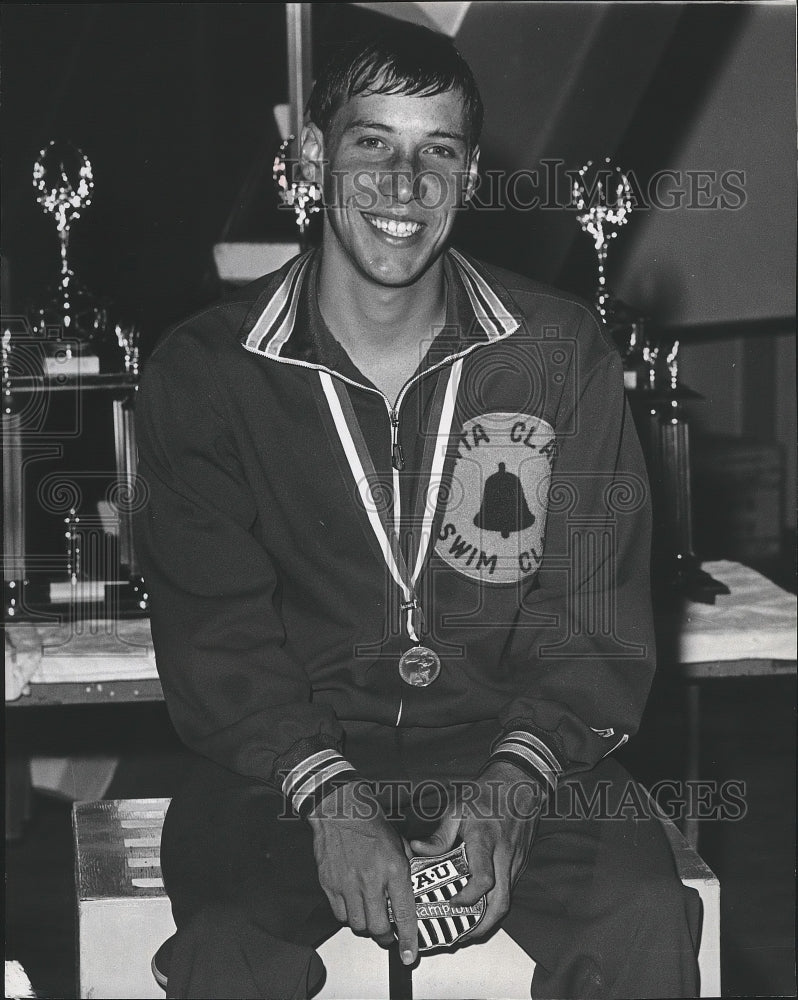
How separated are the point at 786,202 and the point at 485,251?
96 cm

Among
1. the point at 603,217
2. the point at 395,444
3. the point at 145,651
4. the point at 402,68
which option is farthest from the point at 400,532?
the point at 603,217

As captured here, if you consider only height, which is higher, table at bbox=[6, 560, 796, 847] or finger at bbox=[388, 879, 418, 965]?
table at bbox=[6, 560, 796, 847]

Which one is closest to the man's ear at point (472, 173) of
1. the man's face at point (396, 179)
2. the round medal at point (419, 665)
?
the man's face at point (396, 179)

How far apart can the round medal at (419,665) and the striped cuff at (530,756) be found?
145 mm

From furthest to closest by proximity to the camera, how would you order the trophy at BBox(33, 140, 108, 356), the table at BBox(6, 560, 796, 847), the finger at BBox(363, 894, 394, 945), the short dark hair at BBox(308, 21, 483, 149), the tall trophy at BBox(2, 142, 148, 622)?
the trophy at BBox(33, 140, 108, 356) < the tall trophy at BBox(2, 142, 148, 622) < the table at BBox(6, 560, 796, 847) < the short dark hair at BBox(308, 21, 483, 149) < the finger at BBox(363, 894, 394, 945)

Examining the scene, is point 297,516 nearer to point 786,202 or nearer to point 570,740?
point 570,740

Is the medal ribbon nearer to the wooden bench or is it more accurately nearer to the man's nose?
the man's nose

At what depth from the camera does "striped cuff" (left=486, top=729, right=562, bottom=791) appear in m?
1.53

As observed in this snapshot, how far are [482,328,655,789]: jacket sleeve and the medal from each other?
0.43 feet

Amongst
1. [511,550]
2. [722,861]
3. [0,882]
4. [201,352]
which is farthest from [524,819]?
[722,861]

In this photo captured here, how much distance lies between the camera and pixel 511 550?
5.72 ft

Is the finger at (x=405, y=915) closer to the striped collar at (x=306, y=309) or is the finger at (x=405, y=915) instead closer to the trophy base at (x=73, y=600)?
the striped collar at (x=306, y=309)

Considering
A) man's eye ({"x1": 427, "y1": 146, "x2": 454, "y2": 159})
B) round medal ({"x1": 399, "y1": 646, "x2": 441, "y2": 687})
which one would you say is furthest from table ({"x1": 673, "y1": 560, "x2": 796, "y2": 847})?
man's eye ({"x1": 427, "y1": 146, "x2": 454, "y2": 159})

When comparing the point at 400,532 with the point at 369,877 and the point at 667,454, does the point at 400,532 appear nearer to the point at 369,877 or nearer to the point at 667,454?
the point at 369,877
